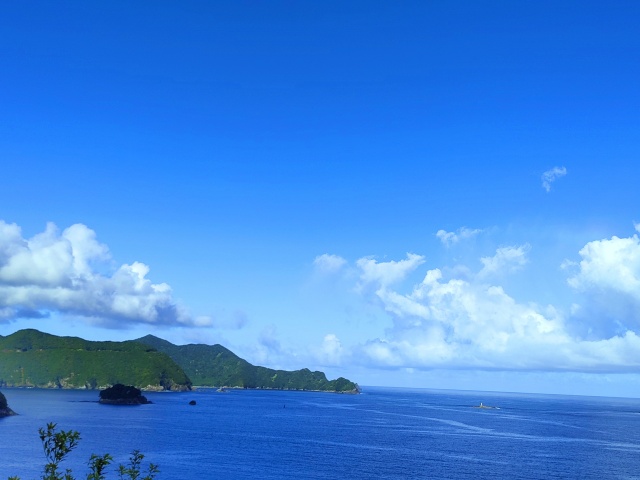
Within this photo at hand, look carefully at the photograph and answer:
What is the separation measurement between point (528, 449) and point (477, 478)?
2409 inches

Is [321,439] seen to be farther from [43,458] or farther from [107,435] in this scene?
[43,458]

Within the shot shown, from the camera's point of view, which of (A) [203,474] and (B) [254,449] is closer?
(A) [203,474]

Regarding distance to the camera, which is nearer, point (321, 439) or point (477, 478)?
point (477, 478)

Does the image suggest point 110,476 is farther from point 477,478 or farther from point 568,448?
point 568,448

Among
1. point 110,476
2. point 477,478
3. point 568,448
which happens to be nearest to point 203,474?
point 110,476

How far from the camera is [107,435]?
616 feet

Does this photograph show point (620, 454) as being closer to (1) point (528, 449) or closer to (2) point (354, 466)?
(1) point (528, 449)

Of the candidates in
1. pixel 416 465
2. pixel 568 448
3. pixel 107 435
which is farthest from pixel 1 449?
pixel 568 448

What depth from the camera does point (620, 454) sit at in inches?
7062

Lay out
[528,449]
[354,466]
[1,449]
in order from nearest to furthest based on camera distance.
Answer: [354,466] → [1,449] → [528,449]

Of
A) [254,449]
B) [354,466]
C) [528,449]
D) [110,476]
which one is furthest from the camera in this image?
[528,449]

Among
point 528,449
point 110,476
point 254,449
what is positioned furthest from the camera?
point 528,449

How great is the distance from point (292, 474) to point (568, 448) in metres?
110

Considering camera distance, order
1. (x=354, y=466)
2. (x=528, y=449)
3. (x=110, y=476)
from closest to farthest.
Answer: (x=110, y=476) < (x=354, y=466) < (x=528, y=449)
